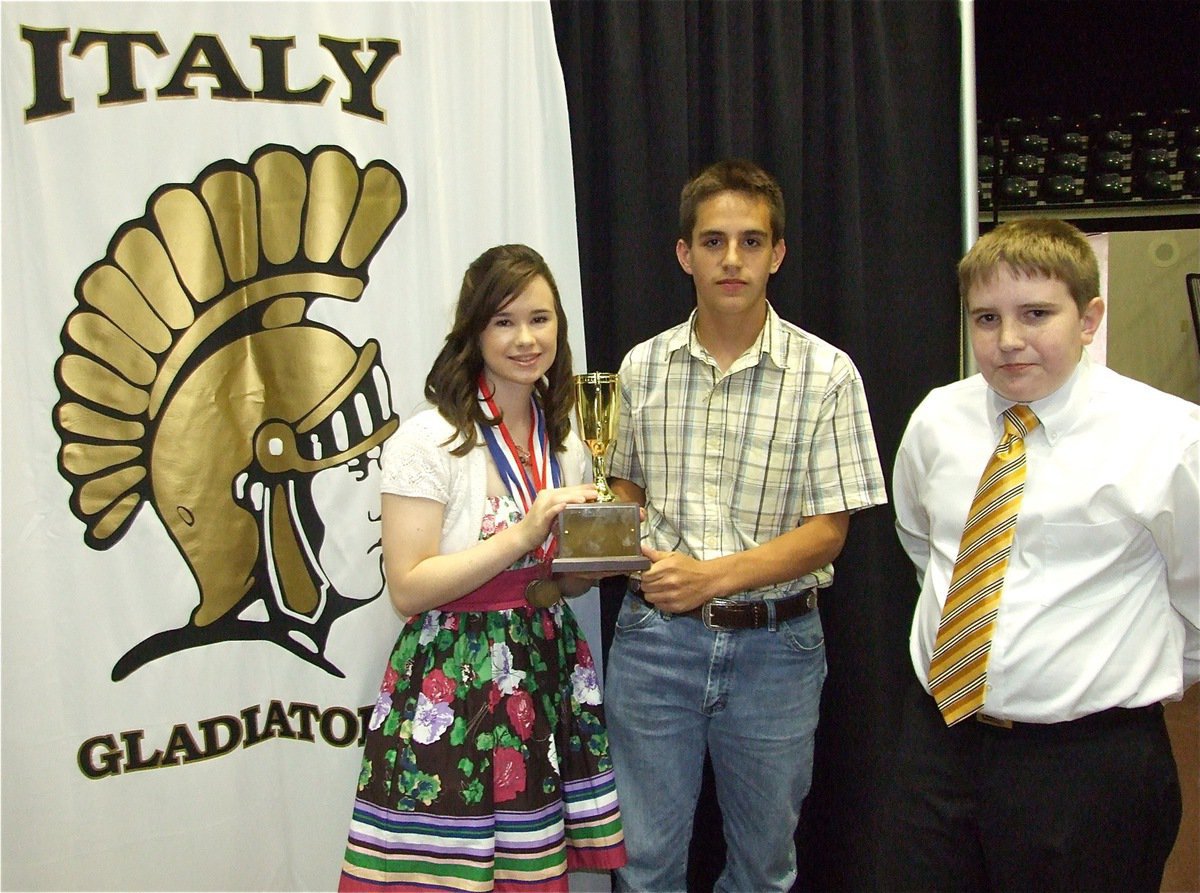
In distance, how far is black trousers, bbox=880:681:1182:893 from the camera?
1449 mm

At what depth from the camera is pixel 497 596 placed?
1.72 meters

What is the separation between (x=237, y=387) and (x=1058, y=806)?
6.32 ft

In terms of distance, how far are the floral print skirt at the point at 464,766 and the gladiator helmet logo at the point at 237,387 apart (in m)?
0.64

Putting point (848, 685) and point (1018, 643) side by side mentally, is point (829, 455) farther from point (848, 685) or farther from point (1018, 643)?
point (848, 685)

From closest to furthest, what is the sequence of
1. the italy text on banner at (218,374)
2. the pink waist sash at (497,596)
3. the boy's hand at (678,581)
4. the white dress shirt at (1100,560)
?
the white dress shirt at (1100,560), the pink waist sash at (497,596), the boy's hand at (678,581), the italy text on banner at (218,374)

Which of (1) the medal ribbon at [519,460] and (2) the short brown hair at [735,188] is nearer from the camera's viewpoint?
(1) the medal ribbon at [519,460]

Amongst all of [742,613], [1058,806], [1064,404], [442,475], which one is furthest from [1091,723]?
[442,475]

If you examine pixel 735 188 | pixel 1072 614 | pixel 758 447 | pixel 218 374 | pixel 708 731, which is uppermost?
pixel 735 188

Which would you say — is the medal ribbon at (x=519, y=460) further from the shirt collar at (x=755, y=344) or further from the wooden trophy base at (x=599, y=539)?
the shirt collar at (x=755, y=344)

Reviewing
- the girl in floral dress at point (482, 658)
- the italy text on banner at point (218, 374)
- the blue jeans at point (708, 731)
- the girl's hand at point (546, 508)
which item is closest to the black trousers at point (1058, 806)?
the blue jeans at point (708, 731)

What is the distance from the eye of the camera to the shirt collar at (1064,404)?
152cm

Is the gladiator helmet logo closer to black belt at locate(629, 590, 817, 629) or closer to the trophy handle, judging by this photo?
the trophy handle

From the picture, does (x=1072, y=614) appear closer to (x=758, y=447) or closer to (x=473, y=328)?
(x=758, y=447)

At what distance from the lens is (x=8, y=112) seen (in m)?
2.14
